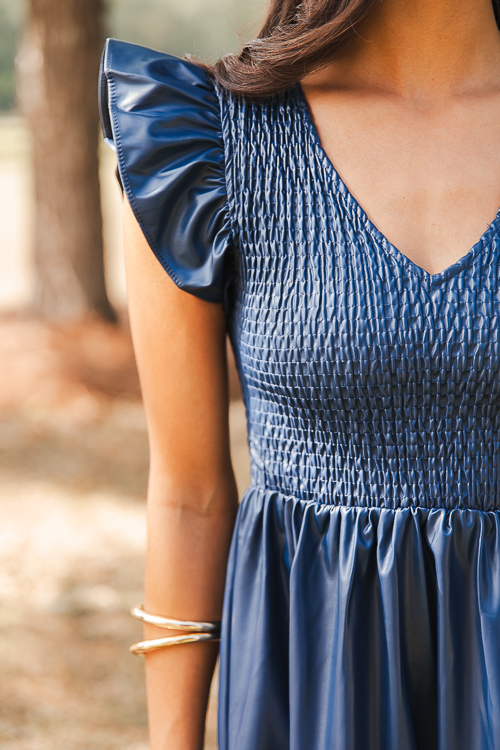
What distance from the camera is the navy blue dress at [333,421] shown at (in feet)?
3.00

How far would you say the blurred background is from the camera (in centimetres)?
308

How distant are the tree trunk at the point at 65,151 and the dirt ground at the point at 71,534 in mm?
320

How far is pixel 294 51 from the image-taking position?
1.04 meters

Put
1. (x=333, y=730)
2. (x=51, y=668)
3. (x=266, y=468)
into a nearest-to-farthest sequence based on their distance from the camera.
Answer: (x=333, y=730) < (x=266, y=468) < (x=51, y=668)

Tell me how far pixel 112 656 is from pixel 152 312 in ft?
8.49

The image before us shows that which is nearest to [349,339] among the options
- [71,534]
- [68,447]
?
[71,534]

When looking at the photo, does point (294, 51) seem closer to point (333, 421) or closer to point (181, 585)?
point (333, 421)

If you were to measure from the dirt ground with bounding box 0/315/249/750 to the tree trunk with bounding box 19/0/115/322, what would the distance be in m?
0.32


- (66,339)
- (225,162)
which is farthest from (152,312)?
(66,339)

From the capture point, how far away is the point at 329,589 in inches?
38.5

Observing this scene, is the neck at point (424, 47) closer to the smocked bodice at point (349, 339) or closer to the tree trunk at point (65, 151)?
the smocked bodice at point (349, 339)

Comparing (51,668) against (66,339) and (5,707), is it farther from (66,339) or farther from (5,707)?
(66,339)

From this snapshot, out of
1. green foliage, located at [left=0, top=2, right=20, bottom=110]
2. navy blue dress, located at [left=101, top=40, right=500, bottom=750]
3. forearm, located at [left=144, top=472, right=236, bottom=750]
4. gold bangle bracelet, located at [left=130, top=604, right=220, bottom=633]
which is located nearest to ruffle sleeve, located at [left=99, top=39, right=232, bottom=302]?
navy blue dress, located at [left=101, top=40, right=500, bottom=750]

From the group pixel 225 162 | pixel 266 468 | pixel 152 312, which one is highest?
pixel 225 162
